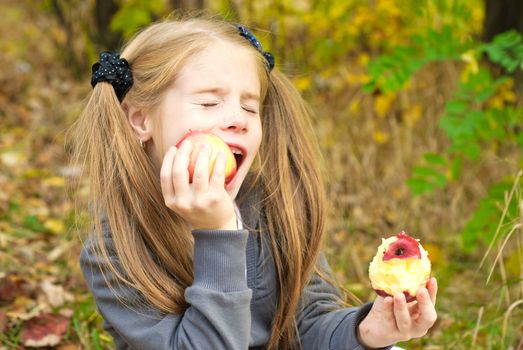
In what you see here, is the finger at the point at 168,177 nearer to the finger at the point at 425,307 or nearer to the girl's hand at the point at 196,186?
the girl's hand at the point at 196,186

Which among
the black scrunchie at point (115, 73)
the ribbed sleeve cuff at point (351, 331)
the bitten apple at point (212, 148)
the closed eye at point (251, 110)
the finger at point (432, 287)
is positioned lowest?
the ribbed sleeve cuff at point (351, 331)

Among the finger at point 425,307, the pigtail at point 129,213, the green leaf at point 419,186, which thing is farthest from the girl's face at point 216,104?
the green leaf at point 419,186

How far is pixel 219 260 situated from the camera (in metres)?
1.71

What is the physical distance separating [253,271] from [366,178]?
209cm

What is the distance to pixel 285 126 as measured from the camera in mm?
2273

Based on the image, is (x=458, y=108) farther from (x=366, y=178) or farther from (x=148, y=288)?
(x=148, y=288)

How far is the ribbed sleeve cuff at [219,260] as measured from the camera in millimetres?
1705

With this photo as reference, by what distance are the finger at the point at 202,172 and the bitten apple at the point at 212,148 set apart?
2cm

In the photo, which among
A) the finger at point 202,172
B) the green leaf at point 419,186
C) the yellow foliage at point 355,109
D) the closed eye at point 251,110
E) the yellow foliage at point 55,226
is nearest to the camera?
the finger at point 202,172

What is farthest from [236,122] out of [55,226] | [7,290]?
[55,226]

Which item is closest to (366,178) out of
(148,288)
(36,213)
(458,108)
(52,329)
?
(458,108)

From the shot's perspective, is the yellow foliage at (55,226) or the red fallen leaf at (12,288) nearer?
the red fallen leaf at (12,288)

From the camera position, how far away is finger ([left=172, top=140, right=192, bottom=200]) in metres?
1.65

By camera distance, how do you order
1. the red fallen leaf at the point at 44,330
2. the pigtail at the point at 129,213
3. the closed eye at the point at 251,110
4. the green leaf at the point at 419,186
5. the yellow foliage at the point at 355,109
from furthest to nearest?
the yellow foliage at the point at 355,109
the green leaf at the point at 419,186
the red fallen leaf at the point at 44,330
the closed eye at the point at 251,110
the pigtail at the point at 129,213
